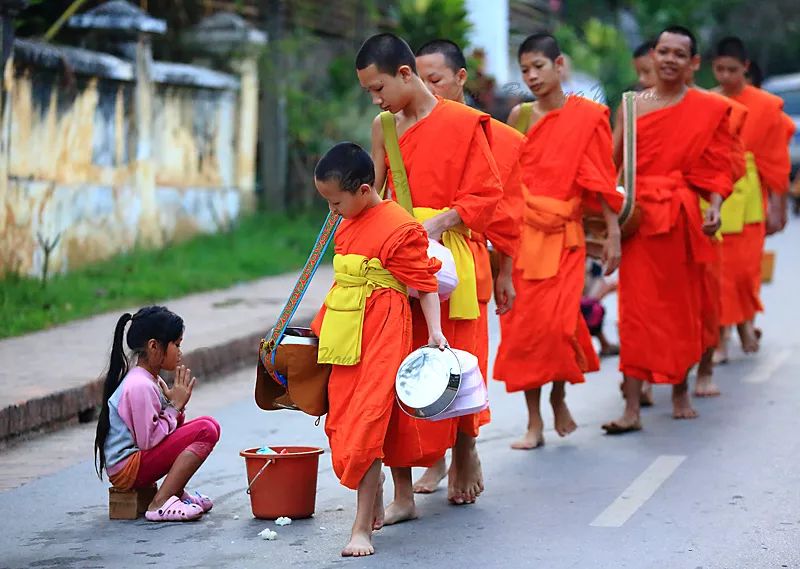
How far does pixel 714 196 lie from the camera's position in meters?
8.46

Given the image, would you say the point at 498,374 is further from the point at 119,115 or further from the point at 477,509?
the point at 119,115

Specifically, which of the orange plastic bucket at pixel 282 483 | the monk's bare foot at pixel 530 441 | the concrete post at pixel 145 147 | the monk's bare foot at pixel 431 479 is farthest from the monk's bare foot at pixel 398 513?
the concrete post at pixel 145 147

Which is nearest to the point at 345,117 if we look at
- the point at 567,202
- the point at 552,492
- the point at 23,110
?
the point at 23,110

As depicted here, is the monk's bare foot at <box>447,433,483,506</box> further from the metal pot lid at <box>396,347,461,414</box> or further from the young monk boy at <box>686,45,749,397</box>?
the young monk boy at <box>686,45,749,397</box>

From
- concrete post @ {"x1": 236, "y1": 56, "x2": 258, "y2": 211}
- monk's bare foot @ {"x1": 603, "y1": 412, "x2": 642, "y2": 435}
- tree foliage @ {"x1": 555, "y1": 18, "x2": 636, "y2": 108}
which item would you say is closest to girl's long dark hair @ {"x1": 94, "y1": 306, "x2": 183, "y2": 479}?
monk's bare foot @ {"x1": 603, "y1": 412, "x2": 642, "y2": 435}

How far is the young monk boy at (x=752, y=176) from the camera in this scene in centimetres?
1066

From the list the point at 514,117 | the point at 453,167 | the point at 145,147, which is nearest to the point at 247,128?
the point at 145,147

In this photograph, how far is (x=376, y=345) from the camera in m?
5.55

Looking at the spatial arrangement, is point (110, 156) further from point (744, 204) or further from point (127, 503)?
point (127, 503)

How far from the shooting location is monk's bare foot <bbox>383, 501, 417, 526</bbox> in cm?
600

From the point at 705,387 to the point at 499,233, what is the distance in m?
3.49

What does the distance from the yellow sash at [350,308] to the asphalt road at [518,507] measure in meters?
0.73

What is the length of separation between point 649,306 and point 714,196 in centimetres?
72

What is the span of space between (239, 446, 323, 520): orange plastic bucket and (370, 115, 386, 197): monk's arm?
3.71 feet
